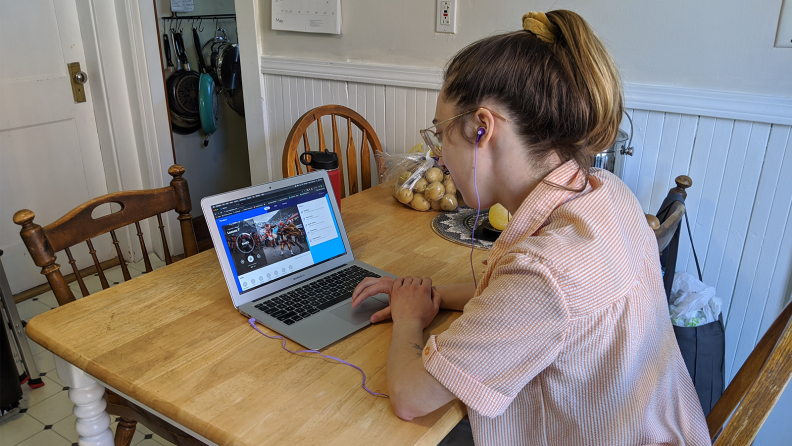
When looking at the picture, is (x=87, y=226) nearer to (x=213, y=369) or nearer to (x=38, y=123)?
(x=213, y=369)

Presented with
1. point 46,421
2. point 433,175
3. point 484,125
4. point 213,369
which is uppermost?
point 484,125

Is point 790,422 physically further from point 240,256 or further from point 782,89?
point 240,256

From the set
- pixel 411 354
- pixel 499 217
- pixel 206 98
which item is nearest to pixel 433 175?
pixel 499 217

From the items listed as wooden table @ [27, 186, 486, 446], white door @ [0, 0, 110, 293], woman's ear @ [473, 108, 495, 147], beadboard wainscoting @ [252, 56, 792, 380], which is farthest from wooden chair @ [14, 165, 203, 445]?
white door @ [0, 0, 110, 293]

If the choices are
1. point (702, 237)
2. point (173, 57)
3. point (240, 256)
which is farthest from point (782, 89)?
point (173, 57)

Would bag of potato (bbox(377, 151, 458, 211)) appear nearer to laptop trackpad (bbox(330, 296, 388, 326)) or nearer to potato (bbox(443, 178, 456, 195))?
potato (bbox(443, 178, 456, 195))

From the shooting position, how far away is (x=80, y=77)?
2.60m

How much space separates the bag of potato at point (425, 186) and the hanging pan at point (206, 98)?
1.72 metres

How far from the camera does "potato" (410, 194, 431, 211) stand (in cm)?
163

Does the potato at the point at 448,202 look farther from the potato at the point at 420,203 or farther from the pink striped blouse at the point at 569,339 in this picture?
the pink striped blouse at the point at 569,339

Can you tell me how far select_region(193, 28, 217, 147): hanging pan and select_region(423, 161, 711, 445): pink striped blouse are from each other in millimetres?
2537

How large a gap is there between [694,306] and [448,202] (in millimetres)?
682

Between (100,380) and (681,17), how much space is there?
1608 millimetres

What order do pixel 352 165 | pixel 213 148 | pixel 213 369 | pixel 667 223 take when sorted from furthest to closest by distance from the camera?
pixel 213 148
pixel 352 165
pixel 667 223
pixel 213 369
